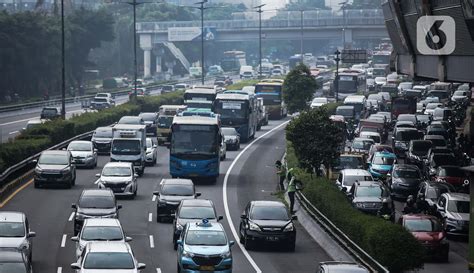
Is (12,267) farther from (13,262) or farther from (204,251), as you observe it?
(204,251)

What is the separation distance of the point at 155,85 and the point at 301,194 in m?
111

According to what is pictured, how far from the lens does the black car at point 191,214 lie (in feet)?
132

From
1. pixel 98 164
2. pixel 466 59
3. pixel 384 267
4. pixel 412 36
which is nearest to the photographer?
pixel 384 267

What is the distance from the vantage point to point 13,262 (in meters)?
30.3

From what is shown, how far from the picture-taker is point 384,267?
3306 cm

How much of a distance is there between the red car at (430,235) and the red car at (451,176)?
14.7 meters

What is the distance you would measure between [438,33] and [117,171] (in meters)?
14.8

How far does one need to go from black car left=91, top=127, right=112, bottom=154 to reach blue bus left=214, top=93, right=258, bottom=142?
10120 mm

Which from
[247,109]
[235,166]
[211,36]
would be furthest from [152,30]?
[235,166]

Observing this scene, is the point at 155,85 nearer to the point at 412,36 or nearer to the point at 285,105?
the point at 285,105

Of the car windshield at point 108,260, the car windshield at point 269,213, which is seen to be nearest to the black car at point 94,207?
the car windshield at point 269,213

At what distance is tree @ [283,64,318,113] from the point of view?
101 metres

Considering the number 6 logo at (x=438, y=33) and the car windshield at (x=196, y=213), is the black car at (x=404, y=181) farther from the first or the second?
the car windshield at (x=196, y=213)

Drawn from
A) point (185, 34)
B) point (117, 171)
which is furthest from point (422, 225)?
point (185, 34)
